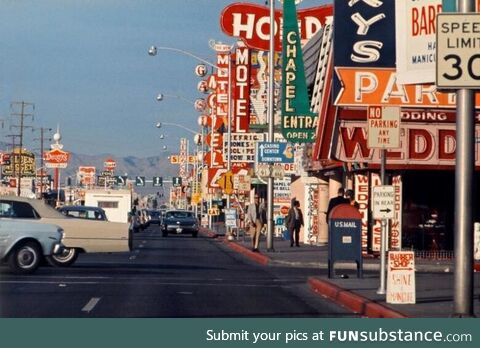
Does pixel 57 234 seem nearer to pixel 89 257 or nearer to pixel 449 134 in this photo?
pixel 89 257

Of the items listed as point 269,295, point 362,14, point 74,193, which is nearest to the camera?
point 269,295

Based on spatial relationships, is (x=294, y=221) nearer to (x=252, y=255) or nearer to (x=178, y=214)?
(x=252, y=255)

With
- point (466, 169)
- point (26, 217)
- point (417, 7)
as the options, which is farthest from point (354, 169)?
point (466, 169)

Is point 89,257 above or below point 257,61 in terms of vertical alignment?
below

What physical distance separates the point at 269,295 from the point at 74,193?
131m

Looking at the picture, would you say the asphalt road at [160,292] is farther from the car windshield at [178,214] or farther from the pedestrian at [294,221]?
the car windshield at [178,214]

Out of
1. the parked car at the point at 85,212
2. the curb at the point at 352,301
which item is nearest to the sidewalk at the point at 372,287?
the curb at the point at 352,301

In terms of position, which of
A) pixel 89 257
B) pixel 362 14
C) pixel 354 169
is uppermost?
pixel 362 14

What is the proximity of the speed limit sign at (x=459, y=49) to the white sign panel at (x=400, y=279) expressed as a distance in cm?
441

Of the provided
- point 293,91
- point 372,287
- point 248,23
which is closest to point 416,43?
point 372,287

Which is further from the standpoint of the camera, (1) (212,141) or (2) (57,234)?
(1) (212,141)

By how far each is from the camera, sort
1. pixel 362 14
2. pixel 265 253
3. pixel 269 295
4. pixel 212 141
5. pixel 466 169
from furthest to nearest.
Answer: pixel 212 141, pixel 265 253, pixel 362 14, pixel 269 295, pixel 466 169

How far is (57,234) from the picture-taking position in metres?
27.6

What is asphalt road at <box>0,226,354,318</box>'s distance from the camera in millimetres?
18453
